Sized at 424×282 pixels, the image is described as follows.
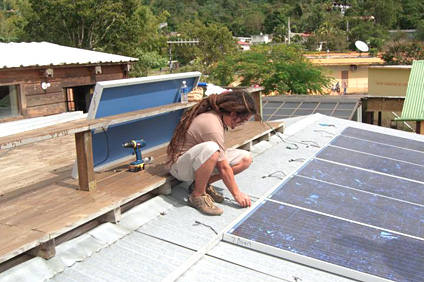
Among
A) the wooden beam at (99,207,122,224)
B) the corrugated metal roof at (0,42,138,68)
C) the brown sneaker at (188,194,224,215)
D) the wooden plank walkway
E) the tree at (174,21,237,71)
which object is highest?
the tree at (174,21,237,71)

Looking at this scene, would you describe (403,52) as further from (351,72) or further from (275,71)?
(275,71)

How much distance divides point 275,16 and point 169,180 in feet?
A: 389

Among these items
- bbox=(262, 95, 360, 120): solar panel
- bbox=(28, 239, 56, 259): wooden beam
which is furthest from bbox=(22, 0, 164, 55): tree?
bbox=(28, 239, 56, 259): wooden beam

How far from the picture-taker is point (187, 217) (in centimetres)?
409

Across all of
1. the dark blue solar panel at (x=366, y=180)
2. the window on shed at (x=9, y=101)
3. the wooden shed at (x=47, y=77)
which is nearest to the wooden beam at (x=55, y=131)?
the dark blue solar panel at (x=366, y=180)

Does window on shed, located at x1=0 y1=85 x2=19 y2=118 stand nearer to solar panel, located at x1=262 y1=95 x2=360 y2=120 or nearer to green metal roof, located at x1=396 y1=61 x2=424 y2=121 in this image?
solar panel, located at x1=262 y1=95 x2=360 y2=120

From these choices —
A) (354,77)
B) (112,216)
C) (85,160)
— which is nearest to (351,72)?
(354,77)

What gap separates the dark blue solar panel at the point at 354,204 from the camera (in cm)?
428

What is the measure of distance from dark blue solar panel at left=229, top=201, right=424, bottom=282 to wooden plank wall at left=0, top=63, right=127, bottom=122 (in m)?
6.43

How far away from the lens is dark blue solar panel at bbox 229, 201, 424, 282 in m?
3.38

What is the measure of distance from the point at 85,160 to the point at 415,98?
493 inches

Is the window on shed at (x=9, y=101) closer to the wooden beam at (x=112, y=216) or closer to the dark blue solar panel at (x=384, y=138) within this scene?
the wooden beam at (x=112, y=216)

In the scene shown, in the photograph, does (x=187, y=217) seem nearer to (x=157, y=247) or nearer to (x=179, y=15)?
(x=157, y=247)

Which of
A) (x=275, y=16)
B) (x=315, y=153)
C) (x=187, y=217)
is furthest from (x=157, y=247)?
(x=275, y=16)
